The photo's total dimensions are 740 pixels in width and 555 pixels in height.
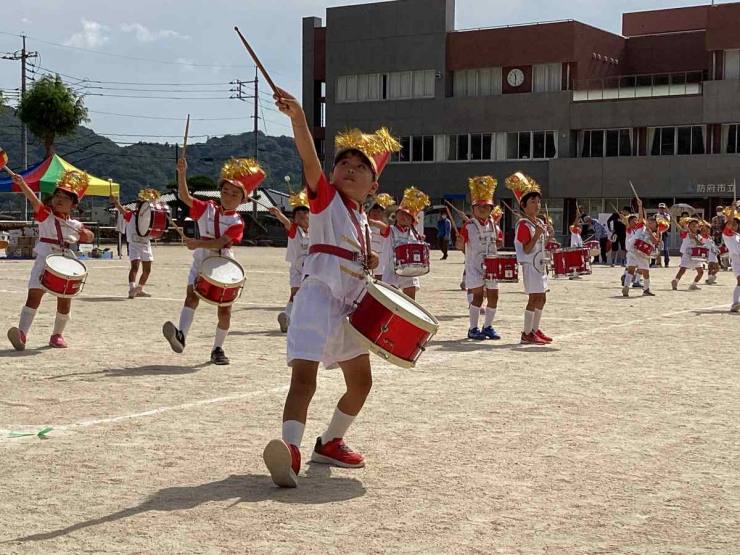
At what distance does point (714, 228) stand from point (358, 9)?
3459 cm

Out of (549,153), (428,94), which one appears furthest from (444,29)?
(549,153)

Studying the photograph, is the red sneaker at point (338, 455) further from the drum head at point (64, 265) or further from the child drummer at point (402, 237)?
the child drummer at point (402, 237)

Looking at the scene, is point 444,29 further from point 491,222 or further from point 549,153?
point 491,222

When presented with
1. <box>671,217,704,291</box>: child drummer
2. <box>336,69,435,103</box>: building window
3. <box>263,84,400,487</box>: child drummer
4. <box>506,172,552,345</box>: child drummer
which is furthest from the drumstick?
<box>336,69,435,103</box>: building window

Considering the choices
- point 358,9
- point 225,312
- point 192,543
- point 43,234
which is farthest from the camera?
point 358,9

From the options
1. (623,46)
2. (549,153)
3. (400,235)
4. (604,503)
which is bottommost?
(604,503)

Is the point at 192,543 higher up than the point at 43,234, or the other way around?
the point at 43,234

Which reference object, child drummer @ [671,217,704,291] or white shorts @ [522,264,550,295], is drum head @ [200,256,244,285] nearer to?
white shorts @ [522,264,550,295]

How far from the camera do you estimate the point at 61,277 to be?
1184 cm

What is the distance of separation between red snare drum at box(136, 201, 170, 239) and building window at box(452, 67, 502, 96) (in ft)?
146

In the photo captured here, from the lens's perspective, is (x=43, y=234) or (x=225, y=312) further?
(x=43, y=234)

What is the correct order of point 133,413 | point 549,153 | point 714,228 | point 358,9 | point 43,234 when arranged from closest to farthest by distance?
point 133,413 → point 43,234 → point 714,228 → point 549,153 → point 358,9

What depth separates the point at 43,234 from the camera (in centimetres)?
1241

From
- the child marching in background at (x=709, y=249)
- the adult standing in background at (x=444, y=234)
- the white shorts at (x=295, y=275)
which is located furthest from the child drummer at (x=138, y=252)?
the adult standing in background at (x=444, y=234)
